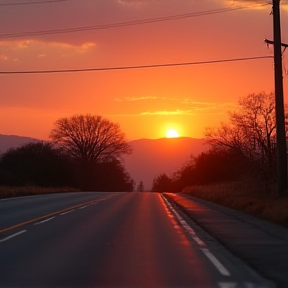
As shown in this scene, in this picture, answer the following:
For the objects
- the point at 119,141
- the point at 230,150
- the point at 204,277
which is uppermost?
the point at 119,141

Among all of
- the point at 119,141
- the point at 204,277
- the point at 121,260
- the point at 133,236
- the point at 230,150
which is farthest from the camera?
the point at 119,141

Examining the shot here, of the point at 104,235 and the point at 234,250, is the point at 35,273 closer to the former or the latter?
the point at 234,250

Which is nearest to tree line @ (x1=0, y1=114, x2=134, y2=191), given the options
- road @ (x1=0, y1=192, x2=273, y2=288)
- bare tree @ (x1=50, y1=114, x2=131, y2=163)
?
bare tree @ (x1=50, y1=114, x2=131, y2=163)

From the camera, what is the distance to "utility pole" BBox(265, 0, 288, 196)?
2459 centimetres

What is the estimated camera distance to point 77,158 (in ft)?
320

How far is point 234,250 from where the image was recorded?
12477 millimetres

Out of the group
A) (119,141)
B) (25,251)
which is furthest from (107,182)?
(25,251)

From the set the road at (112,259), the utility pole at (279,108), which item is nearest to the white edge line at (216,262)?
the road at (112,259)

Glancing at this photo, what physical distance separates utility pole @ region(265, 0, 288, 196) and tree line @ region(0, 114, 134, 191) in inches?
2051

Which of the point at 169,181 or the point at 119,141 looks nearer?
the point at 119,141

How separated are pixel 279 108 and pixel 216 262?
50.3 feet

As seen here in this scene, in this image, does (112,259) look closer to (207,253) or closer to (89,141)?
(207,253)

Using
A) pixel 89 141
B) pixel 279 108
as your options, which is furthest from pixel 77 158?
pixel 279 108

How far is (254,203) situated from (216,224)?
7.44 metres
